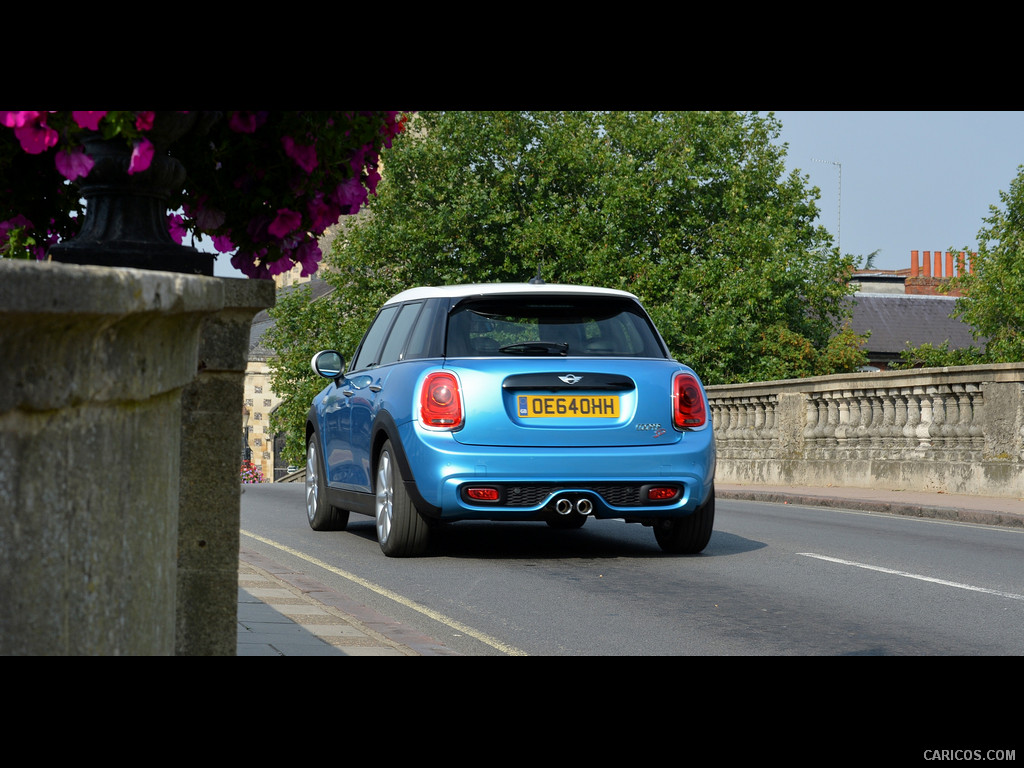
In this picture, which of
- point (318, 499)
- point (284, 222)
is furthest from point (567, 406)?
point (284, 222)

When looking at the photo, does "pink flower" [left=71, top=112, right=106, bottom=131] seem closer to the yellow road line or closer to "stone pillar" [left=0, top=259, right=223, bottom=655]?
"stone pillar" [left=0, top=259, right=223, bottom=655]

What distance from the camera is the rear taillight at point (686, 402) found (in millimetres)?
8438

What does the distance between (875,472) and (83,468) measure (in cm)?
1872

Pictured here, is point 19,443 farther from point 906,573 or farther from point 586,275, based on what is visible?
point 586,275

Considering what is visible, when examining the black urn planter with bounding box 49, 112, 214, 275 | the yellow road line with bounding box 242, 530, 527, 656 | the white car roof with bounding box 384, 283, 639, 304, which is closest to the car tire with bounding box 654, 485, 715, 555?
the white car roof with bounding box 384, 283, 639, 304

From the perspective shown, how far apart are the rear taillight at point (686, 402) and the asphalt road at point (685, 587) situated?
0.98 meters

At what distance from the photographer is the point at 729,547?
9.92 metres

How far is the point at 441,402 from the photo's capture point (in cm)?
820

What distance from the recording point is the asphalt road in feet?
19.5

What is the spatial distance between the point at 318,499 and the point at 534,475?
3.33 m

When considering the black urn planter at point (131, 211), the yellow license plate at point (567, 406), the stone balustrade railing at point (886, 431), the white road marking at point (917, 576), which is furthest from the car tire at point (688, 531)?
the stone balustrade railing at point (886, 431)

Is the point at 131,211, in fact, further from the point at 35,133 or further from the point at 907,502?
the point at 907,502

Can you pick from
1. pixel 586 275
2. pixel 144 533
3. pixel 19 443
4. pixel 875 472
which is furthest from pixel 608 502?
pixel 586 275
